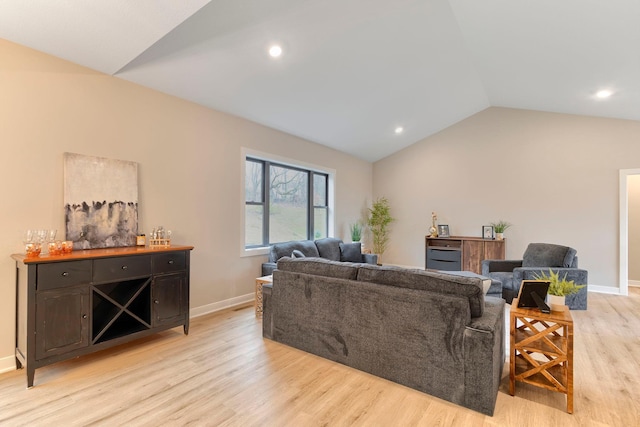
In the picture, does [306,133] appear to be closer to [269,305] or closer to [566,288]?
[269,305]

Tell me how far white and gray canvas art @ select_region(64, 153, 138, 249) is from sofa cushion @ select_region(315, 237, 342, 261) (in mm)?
3004

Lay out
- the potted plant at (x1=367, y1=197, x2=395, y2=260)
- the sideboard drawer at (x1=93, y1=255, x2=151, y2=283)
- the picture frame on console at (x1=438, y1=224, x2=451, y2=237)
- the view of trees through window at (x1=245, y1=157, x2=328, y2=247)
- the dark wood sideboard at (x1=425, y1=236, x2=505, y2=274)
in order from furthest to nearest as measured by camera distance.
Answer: the potted plant at (x1=367, y1=197, x2=395, y2=260)
the picture frame on console at (x1=438, y1=224, x2=451, y2=237)
the dark wood sideboard at (x1=425, y1=236, x2=505, y2=274)
the view of trees through window at (x1=245, y1=157, x2=328, y2=247)
the sideboard drawer at (x1=93, y1=255, x2=151, y2=283)

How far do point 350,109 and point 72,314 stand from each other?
4.28 m

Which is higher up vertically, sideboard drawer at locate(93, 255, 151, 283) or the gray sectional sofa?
sideboard drawer at locate(93, 255, 151, 283)

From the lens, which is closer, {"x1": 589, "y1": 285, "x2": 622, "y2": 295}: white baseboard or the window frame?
the window frame

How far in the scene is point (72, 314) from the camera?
8.11 ft

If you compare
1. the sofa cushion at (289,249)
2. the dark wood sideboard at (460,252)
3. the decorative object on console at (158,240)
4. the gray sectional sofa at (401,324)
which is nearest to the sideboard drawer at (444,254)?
the dark wood sideboard at (460,252)

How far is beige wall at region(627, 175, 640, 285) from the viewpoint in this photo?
18.9 ft

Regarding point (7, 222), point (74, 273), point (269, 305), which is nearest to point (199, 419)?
point (269, 305)

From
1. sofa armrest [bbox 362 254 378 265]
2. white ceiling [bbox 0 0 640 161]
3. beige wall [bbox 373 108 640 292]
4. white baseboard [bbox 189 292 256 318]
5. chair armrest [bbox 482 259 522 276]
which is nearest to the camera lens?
white ceiling [bbox 0 0 640 161]

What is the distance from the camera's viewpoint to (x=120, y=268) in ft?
9.05

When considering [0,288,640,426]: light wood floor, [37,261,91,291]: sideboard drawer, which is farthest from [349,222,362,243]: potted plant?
[37,261,91,291]: sideboard drawer

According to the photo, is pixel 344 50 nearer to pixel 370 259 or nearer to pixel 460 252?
pixel 370 259

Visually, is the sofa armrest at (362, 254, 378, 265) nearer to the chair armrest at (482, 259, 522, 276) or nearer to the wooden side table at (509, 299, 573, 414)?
the chair armrest at (482, 259, 522, 276)
